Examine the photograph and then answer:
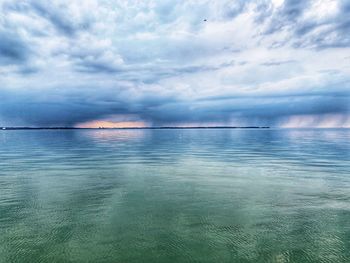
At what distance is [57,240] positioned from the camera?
12641mm

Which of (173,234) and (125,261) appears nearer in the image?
(125,261)

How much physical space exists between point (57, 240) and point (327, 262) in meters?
11.1

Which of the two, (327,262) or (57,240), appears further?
(57,240)

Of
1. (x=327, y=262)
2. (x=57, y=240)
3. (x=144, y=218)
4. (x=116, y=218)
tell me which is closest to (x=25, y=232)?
(x=57, y=240)

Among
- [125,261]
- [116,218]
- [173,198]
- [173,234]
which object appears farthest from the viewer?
[173,198]

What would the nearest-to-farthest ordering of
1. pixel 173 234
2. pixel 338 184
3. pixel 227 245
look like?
pixel 227 245 → pixel 173 234 → pixel 338 184

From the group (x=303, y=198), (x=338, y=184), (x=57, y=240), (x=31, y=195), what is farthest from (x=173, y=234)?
(x=338, y=184)

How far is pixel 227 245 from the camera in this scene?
1220 cm

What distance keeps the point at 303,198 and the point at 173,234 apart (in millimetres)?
11217

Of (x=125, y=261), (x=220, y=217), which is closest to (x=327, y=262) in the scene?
(x=220, y=217)

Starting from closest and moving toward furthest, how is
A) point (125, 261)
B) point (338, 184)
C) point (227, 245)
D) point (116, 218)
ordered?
point (125, 261)
point (227, 245)
point (116, 218)
point (338, 184)

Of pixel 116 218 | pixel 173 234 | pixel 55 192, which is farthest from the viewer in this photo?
pixel 55 192

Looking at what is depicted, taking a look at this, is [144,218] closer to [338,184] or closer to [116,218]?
[116,218]

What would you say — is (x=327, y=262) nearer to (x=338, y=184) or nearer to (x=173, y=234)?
(x=173, y=234)
